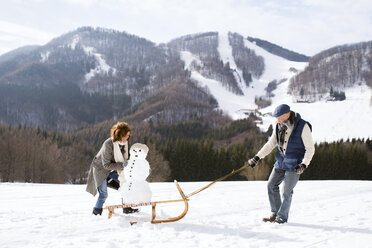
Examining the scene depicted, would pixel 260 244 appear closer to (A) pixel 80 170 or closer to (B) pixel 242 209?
(B) pixel 242 209

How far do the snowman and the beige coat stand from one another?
0.23 m

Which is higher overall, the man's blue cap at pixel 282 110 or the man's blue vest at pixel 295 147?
the man's blue cap at pixel 282 110

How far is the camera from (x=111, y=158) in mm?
5980

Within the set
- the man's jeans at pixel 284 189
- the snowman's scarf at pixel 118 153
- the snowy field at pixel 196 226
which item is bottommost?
the snowy field at pixel 196 226

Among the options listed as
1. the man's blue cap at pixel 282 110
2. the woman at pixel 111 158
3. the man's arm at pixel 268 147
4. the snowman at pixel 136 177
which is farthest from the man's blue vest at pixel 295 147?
the woman at pixel 111 158

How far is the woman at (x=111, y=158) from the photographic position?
5.91 meters

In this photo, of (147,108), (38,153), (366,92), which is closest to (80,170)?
(38,153)

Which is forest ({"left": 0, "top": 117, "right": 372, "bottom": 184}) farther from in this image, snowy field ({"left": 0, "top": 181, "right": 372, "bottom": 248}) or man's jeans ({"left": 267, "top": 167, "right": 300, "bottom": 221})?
man's jeans ({"left": 267, "top": 167, "right": 300, "bottom": 221})

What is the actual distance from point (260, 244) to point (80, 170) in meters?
67.6

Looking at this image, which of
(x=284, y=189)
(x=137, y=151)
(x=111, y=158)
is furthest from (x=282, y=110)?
(x=111, y=158)

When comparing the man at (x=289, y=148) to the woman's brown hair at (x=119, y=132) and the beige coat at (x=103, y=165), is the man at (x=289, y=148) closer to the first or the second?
the woman's brown hair at (x=119, y=132)

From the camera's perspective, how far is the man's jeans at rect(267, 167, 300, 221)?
564 centimetres

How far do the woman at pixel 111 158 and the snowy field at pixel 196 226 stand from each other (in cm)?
71

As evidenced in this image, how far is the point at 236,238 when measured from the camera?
502 cm
